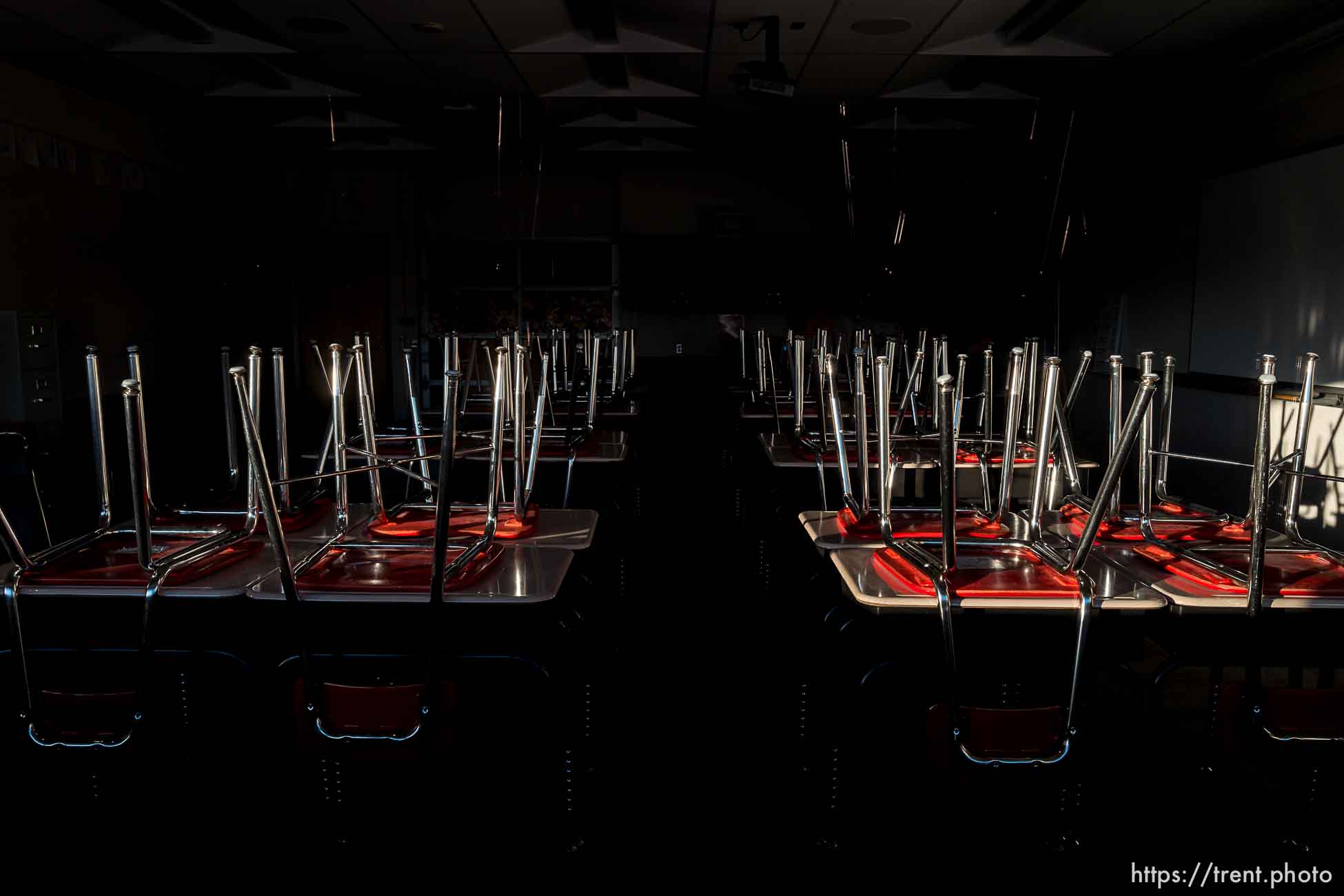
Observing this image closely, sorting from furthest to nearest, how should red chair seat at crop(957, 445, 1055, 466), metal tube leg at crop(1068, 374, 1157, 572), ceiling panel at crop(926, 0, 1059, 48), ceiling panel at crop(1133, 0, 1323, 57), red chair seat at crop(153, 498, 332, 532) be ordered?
ceiling panel at crop(926, 0, 1059, 48), ceiling panel at crop(1133, 0, 1323, 57), red chair seat at crop(957, 445, 1055, 466), red chair seat at crop(153, 498, 332, 532), metal tube leg at crop(1068, 374, 1157, 572)

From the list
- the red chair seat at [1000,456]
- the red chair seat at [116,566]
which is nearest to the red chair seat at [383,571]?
the red chair seat at [116,566]

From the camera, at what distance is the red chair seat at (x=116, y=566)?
5.74ft

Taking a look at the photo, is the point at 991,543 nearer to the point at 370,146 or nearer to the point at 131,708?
the point at 131,708

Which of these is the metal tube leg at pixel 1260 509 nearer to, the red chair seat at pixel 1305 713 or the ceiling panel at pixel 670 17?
the red chair seat at pixel 1305 713

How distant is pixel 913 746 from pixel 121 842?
174 centimetres

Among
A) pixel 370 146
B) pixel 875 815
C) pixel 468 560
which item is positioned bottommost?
pixel 875 815

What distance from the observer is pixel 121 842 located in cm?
206

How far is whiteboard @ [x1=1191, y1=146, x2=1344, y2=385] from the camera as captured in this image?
427 cm

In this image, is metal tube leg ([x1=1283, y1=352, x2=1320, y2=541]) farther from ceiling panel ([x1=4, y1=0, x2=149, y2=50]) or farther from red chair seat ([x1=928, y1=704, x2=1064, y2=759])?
ceiling panel ([x1=4, y1=0, x2=149, y2=50])

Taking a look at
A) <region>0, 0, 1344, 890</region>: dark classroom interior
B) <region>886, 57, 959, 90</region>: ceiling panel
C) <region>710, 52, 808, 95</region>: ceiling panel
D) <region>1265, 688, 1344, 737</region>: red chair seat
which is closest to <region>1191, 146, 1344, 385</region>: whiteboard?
<region>0, 0, 1344, 890</region>: dark classroom interior

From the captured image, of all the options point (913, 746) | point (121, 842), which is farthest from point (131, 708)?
point (913, 746)

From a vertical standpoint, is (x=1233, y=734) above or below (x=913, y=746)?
above

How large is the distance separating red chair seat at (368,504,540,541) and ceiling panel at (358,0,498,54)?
288 centimetres

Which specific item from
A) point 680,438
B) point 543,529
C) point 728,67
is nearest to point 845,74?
point 728,67
